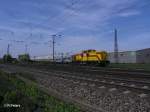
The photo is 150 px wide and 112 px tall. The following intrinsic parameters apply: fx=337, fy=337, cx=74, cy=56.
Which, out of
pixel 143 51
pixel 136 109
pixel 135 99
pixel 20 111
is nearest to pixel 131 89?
pixel 135 99

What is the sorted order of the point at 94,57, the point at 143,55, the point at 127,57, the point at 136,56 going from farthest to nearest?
1. the point at 127,57
2. the point at 136,56
3. the point at 143,55
4. the point at 94,57

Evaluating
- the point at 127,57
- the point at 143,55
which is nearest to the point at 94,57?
the point at 143,55

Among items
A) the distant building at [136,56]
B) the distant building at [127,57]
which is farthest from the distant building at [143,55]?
the distant building at [127,57]

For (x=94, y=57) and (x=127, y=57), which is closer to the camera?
(x=94, y=57)

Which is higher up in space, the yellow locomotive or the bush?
the bush

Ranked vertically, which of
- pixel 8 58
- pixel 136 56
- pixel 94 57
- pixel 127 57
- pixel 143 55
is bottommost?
pixel 94 57

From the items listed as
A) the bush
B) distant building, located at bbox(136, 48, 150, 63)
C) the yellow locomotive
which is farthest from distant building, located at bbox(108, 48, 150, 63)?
the bush

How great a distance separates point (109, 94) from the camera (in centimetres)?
1464

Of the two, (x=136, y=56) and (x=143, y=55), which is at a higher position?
(x=143, y=55)

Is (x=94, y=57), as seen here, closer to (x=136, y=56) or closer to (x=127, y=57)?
(x=136, y=56)

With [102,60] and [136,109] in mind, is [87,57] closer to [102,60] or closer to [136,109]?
[102,60]

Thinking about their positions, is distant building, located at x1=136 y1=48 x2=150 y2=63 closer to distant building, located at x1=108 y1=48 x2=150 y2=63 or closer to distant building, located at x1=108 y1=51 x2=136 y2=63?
distant building, located at x1=108 y1=48 x2=150 y2=63

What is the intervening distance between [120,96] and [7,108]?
6.28m

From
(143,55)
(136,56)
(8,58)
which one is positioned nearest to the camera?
(143,55)
